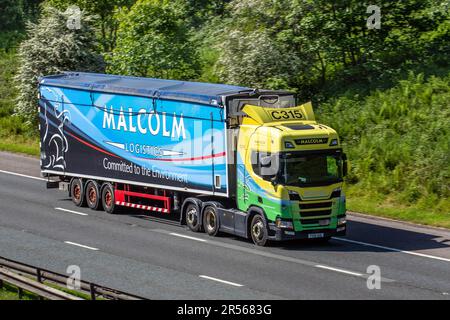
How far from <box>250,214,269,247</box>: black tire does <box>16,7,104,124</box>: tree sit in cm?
1959

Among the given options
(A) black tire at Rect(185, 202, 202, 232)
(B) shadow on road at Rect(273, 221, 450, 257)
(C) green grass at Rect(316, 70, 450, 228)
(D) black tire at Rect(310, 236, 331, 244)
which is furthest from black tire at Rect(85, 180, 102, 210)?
(C) green grass at Rect(316, 70, 450, 228)

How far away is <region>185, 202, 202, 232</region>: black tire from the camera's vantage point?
27.2 meters

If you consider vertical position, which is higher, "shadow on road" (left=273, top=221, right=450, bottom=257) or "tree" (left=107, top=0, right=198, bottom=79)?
"tree" (left=107, top=0, right=198, bottom=79)

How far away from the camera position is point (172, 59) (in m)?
40.1

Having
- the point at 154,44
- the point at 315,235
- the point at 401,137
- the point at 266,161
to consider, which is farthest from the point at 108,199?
the point at 154,44

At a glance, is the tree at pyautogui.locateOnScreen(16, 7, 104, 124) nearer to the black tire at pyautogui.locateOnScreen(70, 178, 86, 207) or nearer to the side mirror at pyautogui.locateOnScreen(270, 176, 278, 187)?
the black tire at pyautogui.locateOnScreen(70, 178, 86, 207)

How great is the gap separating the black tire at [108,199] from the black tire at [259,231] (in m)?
6.15

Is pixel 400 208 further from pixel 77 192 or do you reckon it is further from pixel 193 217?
pixel 77 192

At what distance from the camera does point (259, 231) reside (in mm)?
25500

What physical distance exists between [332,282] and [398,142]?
12439mm

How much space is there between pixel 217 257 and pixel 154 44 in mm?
17594
